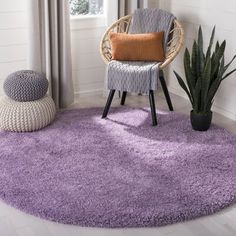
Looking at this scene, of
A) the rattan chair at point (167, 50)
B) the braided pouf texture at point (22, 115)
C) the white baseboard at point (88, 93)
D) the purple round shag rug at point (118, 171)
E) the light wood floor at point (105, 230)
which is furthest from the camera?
the white baseboard at point (88, 93)

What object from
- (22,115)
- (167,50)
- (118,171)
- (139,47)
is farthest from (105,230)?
(167,50)

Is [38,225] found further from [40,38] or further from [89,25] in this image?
[89,25]

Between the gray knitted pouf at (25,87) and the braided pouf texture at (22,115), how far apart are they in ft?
0.14

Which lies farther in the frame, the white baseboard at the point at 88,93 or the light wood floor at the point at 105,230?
the white baseboard at the point at 88,93

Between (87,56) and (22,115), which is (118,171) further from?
(87,56)

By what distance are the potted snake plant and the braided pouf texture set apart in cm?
108

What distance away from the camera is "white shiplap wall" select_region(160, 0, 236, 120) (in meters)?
3.66

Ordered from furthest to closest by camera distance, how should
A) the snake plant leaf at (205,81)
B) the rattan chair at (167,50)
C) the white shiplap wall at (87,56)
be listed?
the white shiplap wall at (87,56) → the rattan chair at (167,50) → the snake plant leaf at (205,81)

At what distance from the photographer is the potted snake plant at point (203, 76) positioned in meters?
3.29

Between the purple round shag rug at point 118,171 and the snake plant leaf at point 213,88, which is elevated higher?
the snake plant leaf at point 213,88

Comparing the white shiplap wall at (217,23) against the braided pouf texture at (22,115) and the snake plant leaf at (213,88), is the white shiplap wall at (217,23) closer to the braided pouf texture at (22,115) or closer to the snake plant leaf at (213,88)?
the snake plant leaf at (213,88)

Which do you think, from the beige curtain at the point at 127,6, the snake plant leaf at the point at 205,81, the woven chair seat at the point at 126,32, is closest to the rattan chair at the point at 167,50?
the woven chair seat at the point at 126,32

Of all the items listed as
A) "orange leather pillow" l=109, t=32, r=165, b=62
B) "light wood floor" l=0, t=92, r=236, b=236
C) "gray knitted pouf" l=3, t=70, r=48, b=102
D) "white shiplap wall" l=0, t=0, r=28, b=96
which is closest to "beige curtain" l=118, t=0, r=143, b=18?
"orange leather pillow" l=109, t=32, r=165, b=62

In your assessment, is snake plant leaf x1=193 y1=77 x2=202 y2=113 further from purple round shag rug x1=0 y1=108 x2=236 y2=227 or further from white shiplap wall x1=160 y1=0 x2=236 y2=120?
white shiplap wall x1=160 y1=0 x2=236 y2=120
